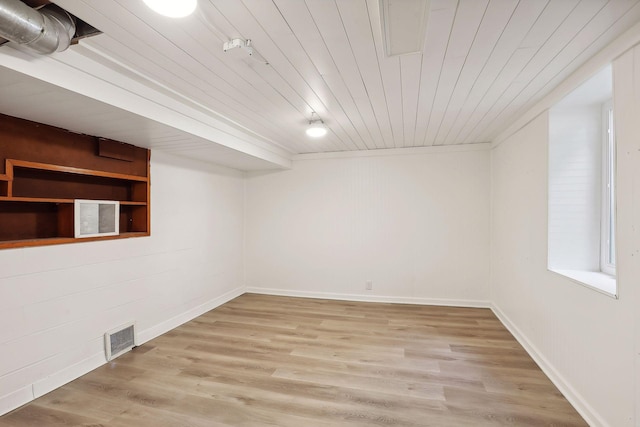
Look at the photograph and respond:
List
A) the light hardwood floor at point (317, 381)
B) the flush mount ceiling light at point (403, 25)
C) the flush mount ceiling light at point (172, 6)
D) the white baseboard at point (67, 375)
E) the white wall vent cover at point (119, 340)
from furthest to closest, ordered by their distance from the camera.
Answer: the white wall vent cover at point (119, 340)
the white baseboard at point (67, 375)
the light hardwood floor at point (317, 381)
the flush mount ceiling light at point (403, 25)
the flush mount ceiling light at point (172, 6)

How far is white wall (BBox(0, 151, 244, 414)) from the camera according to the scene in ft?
7.08

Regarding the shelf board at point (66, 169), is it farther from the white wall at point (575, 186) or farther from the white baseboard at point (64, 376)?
the white wall at point (575, 186)

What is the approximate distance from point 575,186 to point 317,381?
2.67 meters

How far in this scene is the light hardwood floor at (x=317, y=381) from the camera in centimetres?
201

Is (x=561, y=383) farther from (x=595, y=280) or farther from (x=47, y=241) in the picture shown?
(x=47, y=241)

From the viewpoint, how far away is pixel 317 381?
2439 mm

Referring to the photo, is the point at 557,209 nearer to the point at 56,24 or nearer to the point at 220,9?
the point at 220,9

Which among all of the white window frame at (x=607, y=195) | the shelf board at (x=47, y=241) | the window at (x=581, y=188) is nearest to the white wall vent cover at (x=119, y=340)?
the shelf board at (x=47, y=241)

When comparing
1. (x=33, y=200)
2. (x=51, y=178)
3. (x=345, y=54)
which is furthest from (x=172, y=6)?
(x=51, y=178)

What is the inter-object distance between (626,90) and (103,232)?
4.04m

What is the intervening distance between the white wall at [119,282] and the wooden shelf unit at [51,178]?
19 centimetres

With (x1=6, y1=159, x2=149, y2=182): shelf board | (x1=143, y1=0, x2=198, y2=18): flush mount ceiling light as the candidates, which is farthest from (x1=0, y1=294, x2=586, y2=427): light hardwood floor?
(x1=143, y1=0, x2=198, y2=18): flush mount ceiling light

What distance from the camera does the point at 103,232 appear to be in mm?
2764

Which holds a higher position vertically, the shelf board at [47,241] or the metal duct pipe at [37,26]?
the metal duct pipe at [37,26]
